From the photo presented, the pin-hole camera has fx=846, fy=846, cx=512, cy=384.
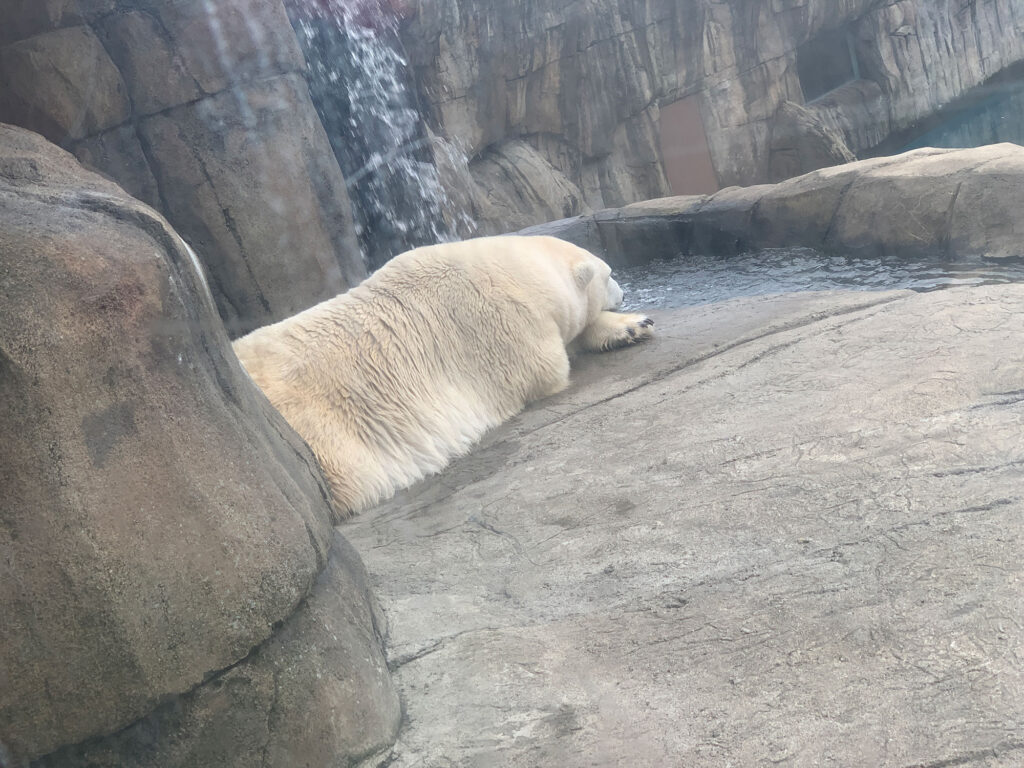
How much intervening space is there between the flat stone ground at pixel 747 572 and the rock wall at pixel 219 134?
322 cm

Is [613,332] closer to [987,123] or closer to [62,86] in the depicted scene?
[62,86]

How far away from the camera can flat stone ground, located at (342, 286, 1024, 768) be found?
5.31 feet

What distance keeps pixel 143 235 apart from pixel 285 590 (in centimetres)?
78

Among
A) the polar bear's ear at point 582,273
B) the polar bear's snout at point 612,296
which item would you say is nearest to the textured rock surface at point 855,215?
the polar bear's snout at point 612,296

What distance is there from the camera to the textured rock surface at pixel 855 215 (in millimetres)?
4992

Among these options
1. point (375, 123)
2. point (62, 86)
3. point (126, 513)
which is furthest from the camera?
point (375, 123)

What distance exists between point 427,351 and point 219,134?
9.27 ft

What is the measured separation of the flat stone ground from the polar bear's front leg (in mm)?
1278

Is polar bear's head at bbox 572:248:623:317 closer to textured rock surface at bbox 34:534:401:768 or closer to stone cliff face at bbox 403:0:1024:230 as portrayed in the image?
textured rock surface at bbox 34:534:401:768

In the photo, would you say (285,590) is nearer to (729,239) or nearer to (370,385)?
(370,385)

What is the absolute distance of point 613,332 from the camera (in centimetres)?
510

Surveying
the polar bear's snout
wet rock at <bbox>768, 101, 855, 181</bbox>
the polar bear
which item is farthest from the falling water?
wet rock at <bbox>768, 101, 855, 181</bbox>

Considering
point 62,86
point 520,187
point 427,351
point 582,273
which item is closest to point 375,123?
point 520,187

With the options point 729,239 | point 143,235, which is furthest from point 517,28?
point 143,235
